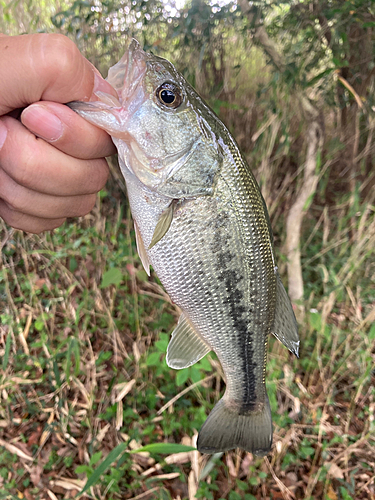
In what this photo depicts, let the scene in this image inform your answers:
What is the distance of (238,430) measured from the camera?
139 centimetres

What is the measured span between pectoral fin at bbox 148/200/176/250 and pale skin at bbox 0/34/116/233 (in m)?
0.30

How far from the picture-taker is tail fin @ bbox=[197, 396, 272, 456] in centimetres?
135

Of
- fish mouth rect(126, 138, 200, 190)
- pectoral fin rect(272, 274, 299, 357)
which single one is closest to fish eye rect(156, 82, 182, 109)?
fish mouth rect(126, 138, 200, 190)

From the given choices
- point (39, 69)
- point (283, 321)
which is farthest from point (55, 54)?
point (283, 321)

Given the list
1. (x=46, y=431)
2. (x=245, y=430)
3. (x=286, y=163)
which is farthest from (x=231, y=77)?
(x=46, y=431)

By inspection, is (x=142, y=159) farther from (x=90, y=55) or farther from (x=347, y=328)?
(x=347, y=328)

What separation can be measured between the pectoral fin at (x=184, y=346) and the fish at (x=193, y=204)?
2 centimetres

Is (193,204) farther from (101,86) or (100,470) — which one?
(100,470)

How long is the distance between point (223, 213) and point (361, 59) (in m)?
2.80

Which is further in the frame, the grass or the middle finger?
the grass

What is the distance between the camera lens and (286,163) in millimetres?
3305

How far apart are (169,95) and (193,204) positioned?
0.42 meters

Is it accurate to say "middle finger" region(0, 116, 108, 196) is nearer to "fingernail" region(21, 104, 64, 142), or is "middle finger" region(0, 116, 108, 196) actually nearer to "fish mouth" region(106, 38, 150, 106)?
"fingernail" region(21, 104, 64, 142)

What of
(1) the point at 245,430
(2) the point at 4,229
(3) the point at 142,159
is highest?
(3) the point at 142,159
